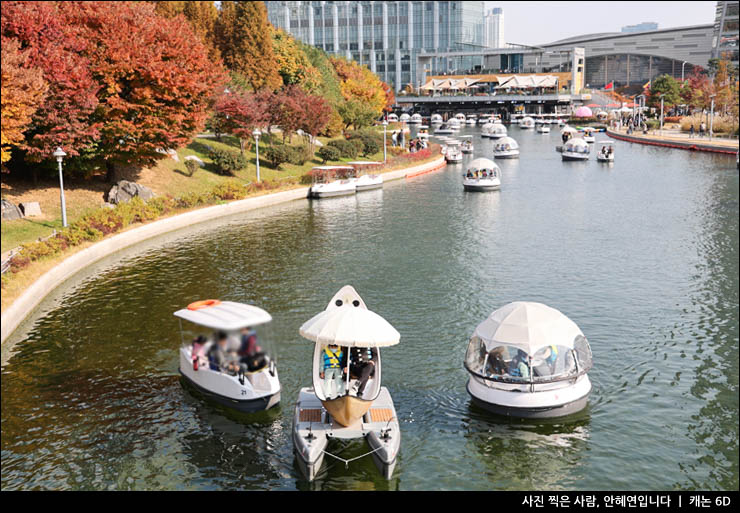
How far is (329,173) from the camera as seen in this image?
2440 inches

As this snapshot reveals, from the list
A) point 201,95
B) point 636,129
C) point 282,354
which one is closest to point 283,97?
point 201,95

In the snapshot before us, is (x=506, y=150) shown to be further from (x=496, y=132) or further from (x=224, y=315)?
(x=224, y=315)

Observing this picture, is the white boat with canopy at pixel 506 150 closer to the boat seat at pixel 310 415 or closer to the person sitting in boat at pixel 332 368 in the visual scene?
the person sitting in boat at pixel 332 368

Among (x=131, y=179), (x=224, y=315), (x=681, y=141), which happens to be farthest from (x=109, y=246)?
(x=681, y=141)

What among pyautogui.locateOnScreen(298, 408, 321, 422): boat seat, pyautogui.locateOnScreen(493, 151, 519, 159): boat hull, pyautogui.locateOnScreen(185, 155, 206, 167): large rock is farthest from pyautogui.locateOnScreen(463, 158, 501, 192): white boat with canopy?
pyautogui.locateOnScreen(298, 408, 321, 422): boat seat

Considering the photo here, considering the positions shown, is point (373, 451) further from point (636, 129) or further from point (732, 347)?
point (636, 129)

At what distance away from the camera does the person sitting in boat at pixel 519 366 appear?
1938 cm

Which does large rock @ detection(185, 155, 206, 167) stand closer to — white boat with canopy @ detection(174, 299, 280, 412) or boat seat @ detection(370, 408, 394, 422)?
white boat with canopy @ detection(174, 299, 280, 412)

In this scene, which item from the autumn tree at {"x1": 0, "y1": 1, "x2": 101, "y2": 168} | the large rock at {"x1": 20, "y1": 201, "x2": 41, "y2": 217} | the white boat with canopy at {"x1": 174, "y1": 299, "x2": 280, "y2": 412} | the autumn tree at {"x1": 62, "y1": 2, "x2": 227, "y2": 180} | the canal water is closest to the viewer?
the white boat with canopy at {"x1": 174, "y1": 299, "x2": 280, "y2": 412}

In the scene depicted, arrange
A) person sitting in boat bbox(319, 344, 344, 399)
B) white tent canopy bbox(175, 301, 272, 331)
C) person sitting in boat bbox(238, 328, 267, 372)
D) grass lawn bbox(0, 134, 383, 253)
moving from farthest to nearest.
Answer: grass lawn bbox(0, 134, 383, 253) < person sitting in boat bbox(319, 344, 344, 399) < white tent canopy bbox(175, 301, 272, 331) < person sitting in boat bbox(238, 328, 267, 372)

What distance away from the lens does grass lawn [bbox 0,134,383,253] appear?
38.1 m

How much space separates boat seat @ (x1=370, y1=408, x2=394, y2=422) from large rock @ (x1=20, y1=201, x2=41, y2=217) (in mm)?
29071

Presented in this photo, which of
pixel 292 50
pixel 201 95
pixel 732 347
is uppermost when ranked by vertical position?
pixel 292 50

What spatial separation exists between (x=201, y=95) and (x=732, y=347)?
38802mm
